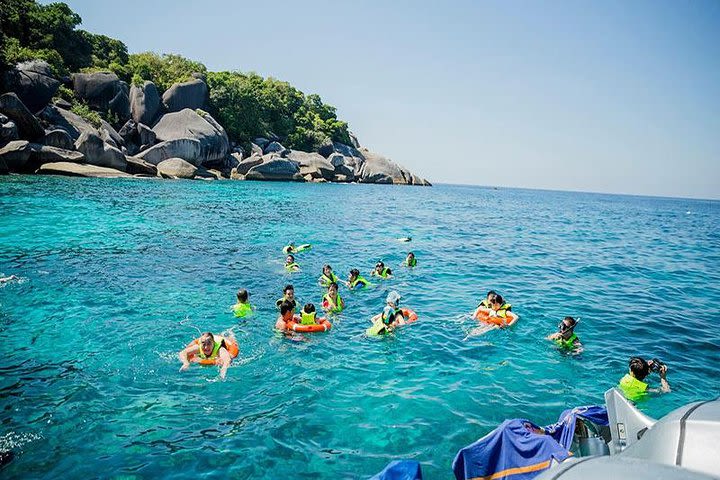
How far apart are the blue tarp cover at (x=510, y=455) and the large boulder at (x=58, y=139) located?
171 ft

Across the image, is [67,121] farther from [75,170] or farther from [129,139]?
[129,139]

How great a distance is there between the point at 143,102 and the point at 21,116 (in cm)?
2006

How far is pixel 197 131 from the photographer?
57906 millimetres

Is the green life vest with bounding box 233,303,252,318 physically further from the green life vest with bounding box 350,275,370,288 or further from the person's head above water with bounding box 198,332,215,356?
the green life vest with bounding box 350,275,370,288

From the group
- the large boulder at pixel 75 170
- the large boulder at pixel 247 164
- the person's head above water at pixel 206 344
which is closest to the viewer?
the person's head above water at pixel 206 344

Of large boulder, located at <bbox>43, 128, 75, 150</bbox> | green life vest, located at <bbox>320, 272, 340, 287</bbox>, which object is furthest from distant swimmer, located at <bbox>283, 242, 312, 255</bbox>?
large boulder, located at <bbox>43, 128, 75, 150</bbox>

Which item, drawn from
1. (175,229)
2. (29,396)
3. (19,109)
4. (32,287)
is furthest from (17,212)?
(19,109)

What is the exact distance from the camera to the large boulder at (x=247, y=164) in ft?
216

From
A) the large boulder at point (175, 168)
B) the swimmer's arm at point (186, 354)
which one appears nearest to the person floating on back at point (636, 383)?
the swimmer's arm at point (186, 354)

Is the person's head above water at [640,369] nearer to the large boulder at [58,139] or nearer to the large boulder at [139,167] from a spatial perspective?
the large boulder at [58,139]

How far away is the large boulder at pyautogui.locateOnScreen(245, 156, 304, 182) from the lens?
67000 mm

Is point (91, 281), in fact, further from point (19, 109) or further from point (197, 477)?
point (19, 109)

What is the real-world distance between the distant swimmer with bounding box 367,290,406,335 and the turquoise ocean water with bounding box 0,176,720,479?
0.33 meters

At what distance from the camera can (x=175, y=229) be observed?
2352 centimetres
